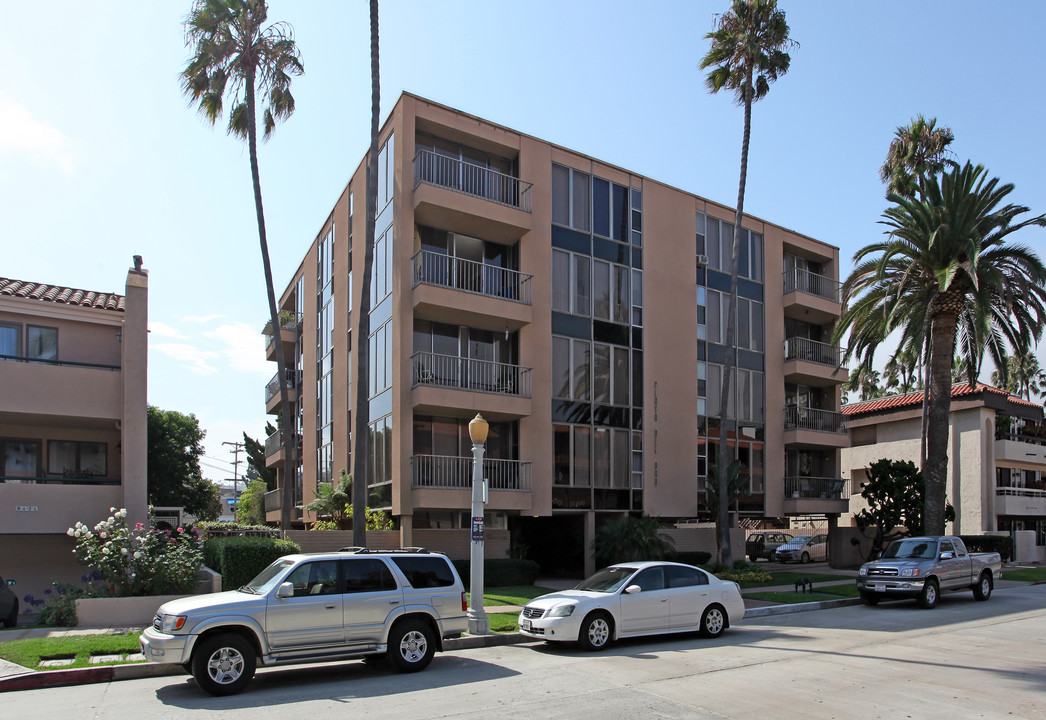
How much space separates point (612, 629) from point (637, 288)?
15.6m

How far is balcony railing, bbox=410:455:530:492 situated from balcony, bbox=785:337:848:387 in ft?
43.4

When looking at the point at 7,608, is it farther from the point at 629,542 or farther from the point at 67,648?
the point at 629,542

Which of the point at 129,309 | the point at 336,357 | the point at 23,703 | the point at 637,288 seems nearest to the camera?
the point at 23,703

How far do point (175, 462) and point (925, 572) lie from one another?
3589 cm

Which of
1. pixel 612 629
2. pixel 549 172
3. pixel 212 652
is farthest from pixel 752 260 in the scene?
pixel 212 652

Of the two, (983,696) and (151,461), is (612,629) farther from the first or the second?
(151,461)

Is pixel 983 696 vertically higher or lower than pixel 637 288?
lower

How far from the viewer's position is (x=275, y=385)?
3991 centimetres

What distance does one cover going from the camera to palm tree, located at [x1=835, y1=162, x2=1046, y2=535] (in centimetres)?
2594

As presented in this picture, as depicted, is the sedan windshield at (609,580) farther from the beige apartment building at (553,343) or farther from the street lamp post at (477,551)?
the beige apartment building at (553,343)

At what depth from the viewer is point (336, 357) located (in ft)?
98.2

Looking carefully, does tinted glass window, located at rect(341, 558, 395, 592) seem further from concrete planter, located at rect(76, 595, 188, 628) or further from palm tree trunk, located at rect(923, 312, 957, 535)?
palm tree trunk, located at rect(923, 312, 957, 535)

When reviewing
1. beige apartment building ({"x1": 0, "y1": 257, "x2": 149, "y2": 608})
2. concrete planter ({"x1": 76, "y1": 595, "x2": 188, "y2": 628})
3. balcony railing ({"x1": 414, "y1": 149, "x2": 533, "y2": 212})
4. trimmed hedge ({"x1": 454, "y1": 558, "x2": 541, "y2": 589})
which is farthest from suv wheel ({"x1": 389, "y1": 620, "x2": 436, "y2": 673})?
balcony railing ({"x1": 414, "y1": 149, "x2": 533, "y2": 212})

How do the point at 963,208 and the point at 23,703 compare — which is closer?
the point at 23,703
